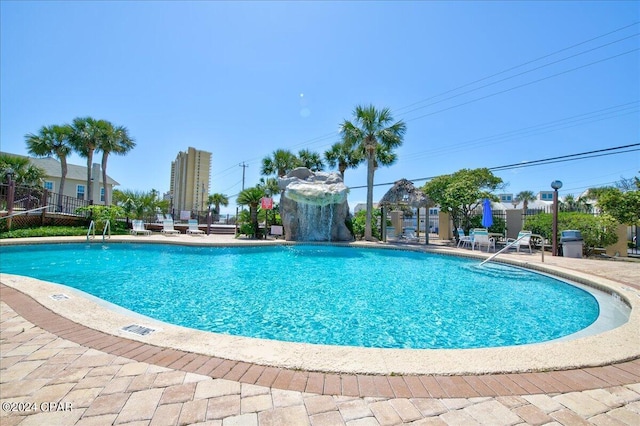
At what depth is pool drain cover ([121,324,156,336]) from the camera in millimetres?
2883

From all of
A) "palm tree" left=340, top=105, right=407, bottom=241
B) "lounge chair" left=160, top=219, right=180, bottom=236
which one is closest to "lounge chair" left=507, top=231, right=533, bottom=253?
"palm tree" left=340, top=105, right=407, bottom=241

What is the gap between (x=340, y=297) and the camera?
5.59 metres

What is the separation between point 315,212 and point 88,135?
19323 millimetres

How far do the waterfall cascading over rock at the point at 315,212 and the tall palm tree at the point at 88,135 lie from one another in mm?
16613

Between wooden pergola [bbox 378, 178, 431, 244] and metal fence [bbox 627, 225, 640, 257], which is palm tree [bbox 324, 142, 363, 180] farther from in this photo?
metal fence [bbox 627, 225, 640, 257]

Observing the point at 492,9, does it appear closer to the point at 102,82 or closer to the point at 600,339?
the point at 600,339

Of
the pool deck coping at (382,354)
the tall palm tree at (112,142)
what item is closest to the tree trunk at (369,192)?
the pool deck coping at (382,354)

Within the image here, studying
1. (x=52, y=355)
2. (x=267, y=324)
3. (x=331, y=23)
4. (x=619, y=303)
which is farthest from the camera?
(x=331, y=23)

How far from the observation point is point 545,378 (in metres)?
2.13

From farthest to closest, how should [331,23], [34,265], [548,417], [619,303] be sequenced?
[331,23] < [34,265] < [619,303] < [548,417]

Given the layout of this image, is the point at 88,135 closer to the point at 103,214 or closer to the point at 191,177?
the point at 103,214

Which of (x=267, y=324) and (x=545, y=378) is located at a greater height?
(x=545, y=378)

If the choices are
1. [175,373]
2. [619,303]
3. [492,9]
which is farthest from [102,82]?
[619,303]

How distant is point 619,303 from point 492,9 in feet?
40.3
